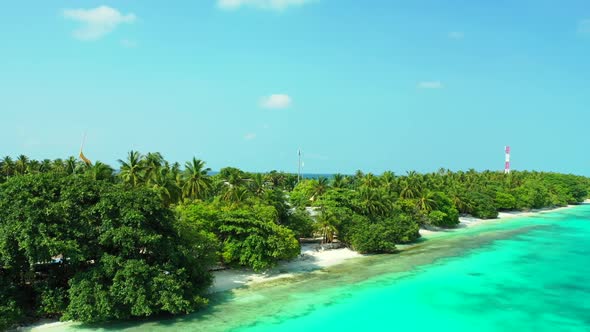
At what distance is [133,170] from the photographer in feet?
149

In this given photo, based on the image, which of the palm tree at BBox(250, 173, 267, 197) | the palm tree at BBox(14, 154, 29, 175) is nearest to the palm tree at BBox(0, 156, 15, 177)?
the palm tree at BBox(14, 154, 29, 175)

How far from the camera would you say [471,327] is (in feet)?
85.6

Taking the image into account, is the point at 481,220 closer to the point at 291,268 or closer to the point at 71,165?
the point at 291,268

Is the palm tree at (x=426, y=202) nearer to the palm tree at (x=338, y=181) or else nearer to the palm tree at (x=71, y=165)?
the palm tree at (x=338, y=181)

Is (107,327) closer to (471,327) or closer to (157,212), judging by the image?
(157,212)

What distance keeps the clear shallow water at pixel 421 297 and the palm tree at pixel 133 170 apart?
20773mm

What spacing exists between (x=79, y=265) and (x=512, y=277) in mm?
35531

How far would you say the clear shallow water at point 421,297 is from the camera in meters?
25.9

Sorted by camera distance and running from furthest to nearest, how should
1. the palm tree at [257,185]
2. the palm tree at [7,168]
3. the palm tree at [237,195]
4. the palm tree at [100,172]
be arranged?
1. the palm tree at [7,168]
2. the palm tree at [257,185]
3. the palm tree at [237,195]
4. the palm tree at [100,172]

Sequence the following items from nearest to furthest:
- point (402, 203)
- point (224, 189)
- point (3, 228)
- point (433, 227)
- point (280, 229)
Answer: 1. point (3, 228)
2. point (280, 229)
3. point (224, 189)
4. point (402, 203)
5. point (433, 227)

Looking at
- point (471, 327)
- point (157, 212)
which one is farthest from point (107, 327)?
point (471, 327)

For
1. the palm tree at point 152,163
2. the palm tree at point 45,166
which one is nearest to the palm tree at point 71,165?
the palm tree at point 45,166

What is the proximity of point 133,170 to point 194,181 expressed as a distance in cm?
686

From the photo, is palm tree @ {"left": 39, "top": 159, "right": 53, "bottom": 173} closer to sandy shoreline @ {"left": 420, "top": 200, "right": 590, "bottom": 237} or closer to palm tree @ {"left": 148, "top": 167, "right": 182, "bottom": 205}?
palm tree @ {"left": 148, "top": 167, "right": 182, "bottom": 205}
